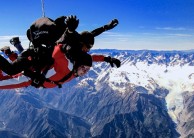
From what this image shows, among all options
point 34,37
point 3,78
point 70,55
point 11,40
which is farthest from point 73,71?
point 11,40

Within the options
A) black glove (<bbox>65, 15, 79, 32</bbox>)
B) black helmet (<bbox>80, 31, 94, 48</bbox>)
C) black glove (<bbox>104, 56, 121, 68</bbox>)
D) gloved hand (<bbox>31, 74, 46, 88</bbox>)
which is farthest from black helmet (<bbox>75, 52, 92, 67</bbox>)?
black glove (<bbox>104, 56, 121, 68</bbox>)

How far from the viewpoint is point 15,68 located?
Answer: 6.81 metres

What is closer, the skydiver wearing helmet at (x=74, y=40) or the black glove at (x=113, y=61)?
the skydiver wearing helmet at (x=74, y=40)

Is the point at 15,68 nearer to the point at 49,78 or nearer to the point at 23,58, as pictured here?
the point at 23,58

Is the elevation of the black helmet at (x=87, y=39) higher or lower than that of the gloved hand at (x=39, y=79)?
higher

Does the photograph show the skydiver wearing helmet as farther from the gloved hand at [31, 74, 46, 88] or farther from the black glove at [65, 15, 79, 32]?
the gloved hand at [31, 74, 46, 88]

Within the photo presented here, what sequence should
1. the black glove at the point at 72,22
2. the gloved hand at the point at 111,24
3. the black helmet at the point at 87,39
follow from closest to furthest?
the black glove at the point at 72,22, the black helmet at the point at 87,39, the gloved hand at the point at 111,24

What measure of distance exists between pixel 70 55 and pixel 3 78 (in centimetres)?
250

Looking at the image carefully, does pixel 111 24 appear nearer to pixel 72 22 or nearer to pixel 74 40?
pixel 74 40

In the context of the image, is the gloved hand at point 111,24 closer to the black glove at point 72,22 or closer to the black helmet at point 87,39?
the black helmet at point 87,39

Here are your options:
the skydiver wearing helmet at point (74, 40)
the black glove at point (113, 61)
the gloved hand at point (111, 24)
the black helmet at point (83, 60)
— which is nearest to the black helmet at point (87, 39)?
the skydiver wearing helmet at point (74, 40)

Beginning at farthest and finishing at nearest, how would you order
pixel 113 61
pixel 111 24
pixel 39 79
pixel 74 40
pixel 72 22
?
pixel 113 61, pixel 111 24, pixel 39 79, pixel 74 40, pixel 72 22

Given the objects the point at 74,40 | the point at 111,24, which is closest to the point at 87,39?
the point at 74,40

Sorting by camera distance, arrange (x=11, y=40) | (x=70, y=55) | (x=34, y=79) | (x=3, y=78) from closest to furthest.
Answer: (x=70, y=55), (x=34, y=79), (x=3, y=78), (x=11, y=40)
